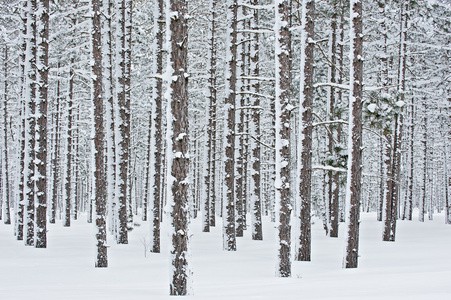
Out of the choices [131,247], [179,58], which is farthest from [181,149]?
[131,247]

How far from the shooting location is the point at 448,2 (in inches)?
936

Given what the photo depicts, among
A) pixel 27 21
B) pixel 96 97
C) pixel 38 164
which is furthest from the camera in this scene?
pixel 27 21

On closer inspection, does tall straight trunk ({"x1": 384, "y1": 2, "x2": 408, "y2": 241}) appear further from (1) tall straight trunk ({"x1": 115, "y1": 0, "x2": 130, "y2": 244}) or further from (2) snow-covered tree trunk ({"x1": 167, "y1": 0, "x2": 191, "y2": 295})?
(2) snow-covered tree trunk ({"x1": 167, "y1": 0, "x2": 191, "y2": 295})

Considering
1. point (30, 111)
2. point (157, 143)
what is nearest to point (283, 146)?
point (157, 143)

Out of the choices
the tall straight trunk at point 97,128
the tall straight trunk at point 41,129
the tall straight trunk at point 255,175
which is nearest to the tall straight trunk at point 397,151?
the tall straight trunk at point 255,175

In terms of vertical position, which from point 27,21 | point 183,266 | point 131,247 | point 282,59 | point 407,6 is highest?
point 407,6

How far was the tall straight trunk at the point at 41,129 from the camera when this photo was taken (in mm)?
14602

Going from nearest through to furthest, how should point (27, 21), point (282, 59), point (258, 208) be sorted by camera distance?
point (282, 59) → point (27, 21) → point (258, 208)

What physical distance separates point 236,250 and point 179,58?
32.1ft

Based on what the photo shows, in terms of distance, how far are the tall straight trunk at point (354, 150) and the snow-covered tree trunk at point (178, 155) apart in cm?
517

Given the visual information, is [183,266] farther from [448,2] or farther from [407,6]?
[448,2]

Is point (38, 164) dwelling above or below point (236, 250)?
above

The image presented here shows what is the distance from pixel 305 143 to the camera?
13047mm

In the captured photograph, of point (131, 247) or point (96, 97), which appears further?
point (131, 247)
